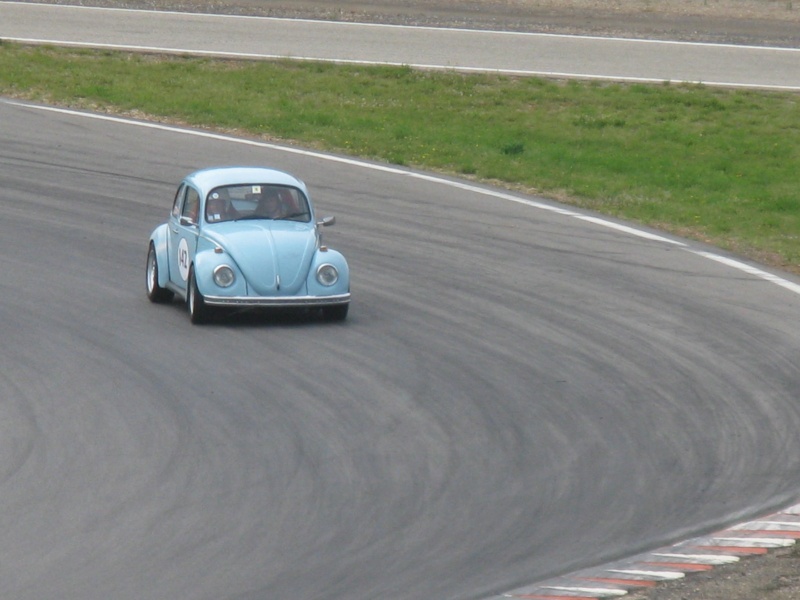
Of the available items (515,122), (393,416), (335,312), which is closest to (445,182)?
(515,122)

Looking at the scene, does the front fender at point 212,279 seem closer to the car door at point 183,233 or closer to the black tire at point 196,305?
the black tire at point 196,305

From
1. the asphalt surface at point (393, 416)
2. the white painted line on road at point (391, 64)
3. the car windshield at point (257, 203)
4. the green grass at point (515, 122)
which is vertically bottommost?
the asphalt surface at point (393, 416)

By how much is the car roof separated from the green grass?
19.4ft

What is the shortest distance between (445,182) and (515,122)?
165 inches

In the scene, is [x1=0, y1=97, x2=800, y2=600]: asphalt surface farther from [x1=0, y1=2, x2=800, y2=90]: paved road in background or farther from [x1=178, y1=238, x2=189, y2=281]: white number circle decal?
[x1=0, y1=2, x2=800, y2=90]: paved road in background

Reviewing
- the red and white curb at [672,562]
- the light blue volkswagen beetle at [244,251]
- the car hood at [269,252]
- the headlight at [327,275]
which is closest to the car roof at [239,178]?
Result: the light blue volkswagen beetle at [244,251]

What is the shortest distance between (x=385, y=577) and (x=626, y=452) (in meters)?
2.72

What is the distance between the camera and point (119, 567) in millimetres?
7434

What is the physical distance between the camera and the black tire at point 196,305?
12.6 meters

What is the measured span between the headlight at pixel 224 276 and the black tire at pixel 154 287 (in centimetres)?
125

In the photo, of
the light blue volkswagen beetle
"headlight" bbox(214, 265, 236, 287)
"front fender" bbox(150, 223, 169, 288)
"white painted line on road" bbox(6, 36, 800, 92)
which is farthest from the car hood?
"white painted line on road" bbox(6, 36, 800, 92)

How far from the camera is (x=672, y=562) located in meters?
7.57

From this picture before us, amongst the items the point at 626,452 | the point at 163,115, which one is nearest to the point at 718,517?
the point at 626,452

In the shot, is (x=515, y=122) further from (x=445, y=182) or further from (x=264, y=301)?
(x=264, y=301)
